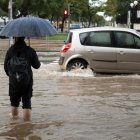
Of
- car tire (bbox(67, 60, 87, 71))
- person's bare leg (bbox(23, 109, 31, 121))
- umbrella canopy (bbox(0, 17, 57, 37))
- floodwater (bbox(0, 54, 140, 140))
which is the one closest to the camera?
floodwater (bbox(0, 54, 140, 140))

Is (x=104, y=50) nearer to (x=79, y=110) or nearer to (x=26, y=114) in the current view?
(x=79, y=110)

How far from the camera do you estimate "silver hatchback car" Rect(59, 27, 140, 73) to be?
15.6m

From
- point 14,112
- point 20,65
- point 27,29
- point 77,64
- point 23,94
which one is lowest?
point 14,112

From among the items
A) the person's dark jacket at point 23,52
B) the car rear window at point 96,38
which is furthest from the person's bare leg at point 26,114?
the car rear window at point 96,38

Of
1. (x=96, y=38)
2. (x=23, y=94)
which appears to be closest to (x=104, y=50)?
(x=96, y=38)

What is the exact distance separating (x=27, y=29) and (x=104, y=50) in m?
7.81

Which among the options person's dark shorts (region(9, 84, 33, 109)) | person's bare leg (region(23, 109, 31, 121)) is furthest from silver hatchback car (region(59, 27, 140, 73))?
person's dark shorts (region(9, 84, 33, 109))

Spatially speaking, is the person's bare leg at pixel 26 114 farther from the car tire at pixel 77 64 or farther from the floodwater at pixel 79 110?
the car tire at pixel 77 64

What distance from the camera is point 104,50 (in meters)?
15.6

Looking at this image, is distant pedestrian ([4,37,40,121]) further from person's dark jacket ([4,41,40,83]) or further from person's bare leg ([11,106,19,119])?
person's bare leg ([11,106,19,119])

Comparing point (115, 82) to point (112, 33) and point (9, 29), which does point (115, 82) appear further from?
point (9, 29)

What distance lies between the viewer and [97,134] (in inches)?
304

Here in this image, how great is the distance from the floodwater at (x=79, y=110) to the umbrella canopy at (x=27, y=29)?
4.96ft

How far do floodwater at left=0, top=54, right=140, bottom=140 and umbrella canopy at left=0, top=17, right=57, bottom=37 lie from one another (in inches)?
59.5
